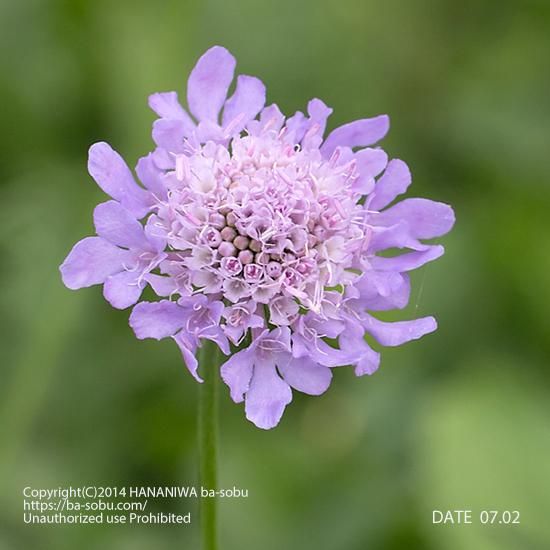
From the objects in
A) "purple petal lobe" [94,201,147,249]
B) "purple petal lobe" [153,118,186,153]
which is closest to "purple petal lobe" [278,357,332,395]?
"purple petal lobe" [94,201,147,249]

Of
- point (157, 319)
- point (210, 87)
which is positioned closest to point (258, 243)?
point (157, 319)

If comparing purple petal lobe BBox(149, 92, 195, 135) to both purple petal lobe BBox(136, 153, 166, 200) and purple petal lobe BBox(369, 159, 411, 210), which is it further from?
purple petal lobe BBox(369, 159, 411, 210)

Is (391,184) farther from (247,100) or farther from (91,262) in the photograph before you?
(91,262)

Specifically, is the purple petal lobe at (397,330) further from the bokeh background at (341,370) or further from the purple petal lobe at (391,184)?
the bokeh background at (341,370)

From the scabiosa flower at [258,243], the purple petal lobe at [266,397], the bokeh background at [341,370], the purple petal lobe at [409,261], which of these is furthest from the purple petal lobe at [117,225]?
the bokeh background at [341,370]

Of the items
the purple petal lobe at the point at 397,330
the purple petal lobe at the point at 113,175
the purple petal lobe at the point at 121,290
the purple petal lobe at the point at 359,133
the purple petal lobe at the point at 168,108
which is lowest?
the purple petal lobe at the point at 397,330

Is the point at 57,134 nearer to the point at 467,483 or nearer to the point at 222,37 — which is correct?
the point at 222,37
